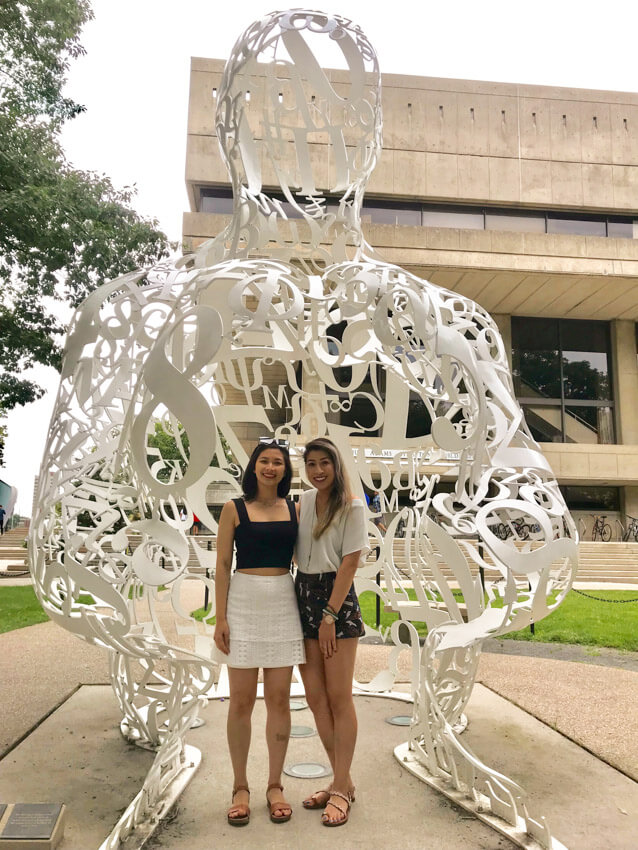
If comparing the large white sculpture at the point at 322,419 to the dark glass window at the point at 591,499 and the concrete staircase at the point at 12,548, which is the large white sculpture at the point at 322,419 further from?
the dark glass window at the point at 591,499

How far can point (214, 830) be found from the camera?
284cm

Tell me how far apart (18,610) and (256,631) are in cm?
710

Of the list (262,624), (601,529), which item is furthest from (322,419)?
(601,529)

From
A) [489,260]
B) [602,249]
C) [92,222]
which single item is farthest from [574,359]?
[92,222]

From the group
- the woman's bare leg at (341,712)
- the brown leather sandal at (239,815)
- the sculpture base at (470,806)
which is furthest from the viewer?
the woman's bare leg at (341,712)

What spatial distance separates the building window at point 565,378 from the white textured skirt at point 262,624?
19841 mm

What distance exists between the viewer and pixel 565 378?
22141mm

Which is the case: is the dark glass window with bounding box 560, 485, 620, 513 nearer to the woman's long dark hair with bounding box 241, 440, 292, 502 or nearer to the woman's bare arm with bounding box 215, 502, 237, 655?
the woman's long dark hair with bounding box 241, 440, 292, 502

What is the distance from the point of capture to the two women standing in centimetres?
293

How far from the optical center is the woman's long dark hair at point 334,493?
10.1 ft

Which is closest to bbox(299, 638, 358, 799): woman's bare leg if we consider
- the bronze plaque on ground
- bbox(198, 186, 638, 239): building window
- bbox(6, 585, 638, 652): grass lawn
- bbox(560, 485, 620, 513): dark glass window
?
the bronze plaque on ground

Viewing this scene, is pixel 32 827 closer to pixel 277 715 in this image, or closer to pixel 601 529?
pixel 277 715

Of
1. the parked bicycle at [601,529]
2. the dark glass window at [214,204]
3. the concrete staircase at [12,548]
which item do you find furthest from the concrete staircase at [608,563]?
Answer: the dark glass window at [214,204]

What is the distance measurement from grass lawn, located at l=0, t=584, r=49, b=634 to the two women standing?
5.56 meters
